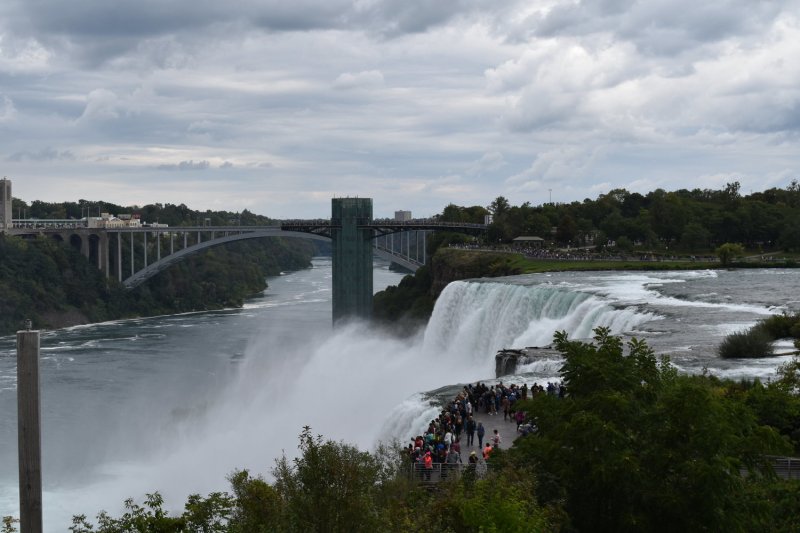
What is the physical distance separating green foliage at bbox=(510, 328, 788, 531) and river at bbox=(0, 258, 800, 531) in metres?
6.85

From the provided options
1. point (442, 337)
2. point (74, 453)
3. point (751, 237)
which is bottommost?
point (74, 453)

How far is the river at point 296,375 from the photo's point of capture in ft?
66.4

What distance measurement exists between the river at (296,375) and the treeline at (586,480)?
624 centimetres

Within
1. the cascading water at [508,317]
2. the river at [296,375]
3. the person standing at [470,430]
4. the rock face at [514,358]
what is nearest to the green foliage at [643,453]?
the person standing at [470,430]

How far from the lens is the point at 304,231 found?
54.5 m

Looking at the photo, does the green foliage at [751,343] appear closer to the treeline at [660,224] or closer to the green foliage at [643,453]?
the green foliage at [643,453]

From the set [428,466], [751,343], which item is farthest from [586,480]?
[751,343]

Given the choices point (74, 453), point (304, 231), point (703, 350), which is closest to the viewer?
point (703, 350)

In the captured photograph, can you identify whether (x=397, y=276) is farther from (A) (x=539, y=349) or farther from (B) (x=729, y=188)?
(A) (x=539, y=349)

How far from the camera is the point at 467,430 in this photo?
534 inches

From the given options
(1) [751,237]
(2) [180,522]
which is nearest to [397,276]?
(1) [751,237]

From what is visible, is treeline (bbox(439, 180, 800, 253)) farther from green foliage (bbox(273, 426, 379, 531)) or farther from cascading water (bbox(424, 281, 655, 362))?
green foliage (bbox(273, 426, 379, 531))

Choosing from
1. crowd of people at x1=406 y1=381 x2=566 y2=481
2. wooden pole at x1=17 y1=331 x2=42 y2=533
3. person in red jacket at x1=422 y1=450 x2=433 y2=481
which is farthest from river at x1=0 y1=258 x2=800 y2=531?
wooden pole at x1=17 y1=331 x2=42 y2=533

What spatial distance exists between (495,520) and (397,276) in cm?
8404
